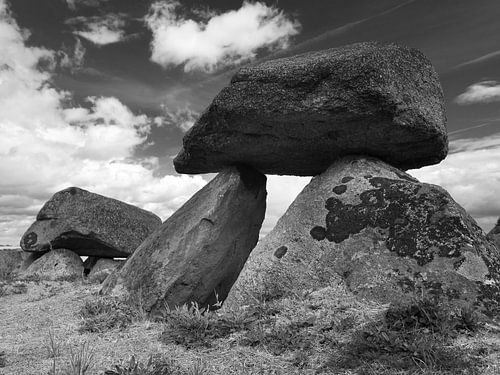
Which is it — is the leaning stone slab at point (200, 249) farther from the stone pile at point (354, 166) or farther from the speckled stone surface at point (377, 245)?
the speckled stone surface at point (377, 245)

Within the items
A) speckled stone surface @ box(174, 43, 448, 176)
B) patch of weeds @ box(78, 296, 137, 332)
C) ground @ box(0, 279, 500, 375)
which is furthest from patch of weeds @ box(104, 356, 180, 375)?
speckled stone surface @ box(174, 43, 448, 176)

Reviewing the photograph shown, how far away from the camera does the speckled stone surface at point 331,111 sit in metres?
10.3

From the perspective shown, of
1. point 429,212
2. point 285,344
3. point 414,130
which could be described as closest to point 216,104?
point 414,130

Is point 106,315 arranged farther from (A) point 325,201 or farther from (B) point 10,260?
(B) point 10,260

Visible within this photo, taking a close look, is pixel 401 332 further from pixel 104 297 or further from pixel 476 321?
pixel 104 297

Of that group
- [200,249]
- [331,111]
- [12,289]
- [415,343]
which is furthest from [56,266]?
[415,343]

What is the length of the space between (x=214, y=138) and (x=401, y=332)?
7.03m

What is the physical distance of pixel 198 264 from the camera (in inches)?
455

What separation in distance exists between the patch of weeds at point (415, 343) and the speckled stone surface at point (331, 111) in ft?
15.1

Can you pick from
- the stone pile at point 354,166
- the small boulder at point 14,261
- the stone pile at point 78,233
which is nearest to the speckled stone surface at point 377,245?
the stone pile at point 354,166

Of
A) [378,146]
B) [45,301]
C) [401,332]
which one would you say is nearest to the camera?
[401,332]

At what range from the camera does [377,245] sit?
9.20m

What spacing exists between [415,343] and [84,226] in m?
17.9

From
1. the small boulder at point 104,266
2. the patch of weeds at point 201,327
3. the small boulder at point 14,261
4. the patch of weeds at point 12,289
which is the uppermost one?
the small boulder at point 14,261
